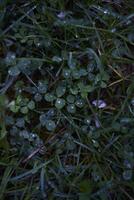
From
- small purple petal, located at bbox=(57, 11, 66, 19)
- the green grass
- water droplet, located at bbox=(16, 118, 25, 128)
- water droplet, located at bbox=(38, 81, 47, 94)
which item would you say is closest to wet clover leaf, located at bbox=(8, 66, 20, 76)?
the green grass

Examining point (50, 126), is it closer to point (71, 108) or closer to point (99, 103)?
point (71, 108)

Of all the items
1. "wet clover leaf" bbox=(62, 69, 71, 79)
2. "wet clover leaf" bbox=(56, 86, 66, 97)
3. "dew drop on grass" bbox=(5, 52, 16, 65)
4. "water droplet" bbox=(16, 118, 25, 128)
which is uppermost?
"dew drop on grass" bbox=(5, 52, 16, 65)

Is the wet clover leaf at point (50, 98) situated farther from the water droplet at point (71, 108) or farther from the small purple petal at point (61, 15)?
the small purple petal at point (61, 15)

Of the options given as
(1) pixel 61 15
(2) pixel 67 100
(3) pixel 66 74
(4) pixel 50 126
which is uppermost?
(1) pixel 61 15

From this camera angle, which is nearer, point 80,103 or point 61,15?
point 80,103

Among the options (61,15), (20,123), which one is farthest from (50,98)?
(61,15)

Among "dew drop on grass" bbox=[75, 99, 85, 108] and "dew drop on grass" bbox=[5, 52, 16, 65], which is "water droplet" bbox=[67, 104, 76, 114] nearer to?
"dew drop on grass" bbox=[75, 99, 85, 108]

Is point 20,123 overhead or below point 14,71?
below

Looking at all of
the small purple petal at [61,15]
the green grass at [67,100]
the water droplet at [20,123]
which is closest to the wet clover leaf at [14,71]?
the green grass at [67,100]

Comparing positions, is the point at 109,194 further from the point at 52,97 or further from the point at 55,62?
the point at 55,62

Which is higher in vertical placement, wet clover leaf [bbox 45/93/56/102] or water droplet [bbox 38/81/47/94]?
water droplet [bbox 38/81/47/94]
